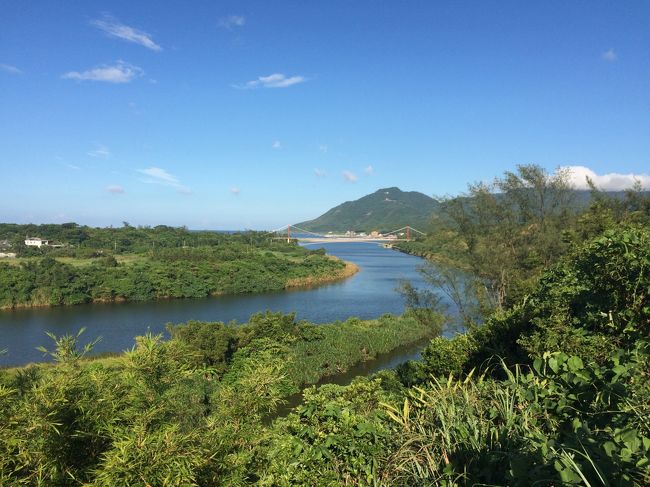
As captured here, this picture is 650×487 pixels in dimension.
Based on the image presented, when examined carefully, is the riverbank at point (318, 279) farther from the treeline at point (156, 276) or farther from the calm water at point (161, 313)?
the calm water at point (161, 313)

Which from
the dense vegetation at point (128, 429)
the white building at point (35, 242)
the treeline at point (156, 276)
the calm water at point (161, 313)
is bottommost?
the calm water at point (161, 313)

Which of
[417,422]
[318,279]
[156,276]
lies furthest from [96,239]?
[417,422]

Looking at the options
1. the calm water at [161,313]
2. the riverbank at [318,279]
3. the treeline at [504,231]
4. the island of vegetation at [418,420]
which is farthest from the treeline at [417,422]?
the riverbank at [318,279]

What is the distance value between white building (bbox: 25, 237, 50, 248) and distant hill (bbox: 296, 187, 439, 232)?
288ft

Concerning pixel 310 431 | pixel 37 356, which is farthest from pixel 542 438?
pixel 37 356

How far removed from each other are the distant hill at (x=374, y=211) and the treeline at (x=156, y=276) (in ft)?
282

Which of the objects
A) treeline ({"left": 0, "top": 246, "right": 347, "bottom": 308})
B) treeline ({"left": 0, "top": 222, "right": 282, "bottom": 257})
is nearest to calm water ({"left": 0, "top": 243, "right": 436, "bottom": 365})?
treeline ({"left": 0, "top": 246, "right": 347, "bottom": 308})

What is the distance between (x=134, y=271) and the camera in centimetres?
3378

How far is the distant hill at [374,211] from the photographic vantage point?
137600 millimetres

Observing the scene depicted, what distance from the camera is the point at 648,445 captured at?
3.89 feet

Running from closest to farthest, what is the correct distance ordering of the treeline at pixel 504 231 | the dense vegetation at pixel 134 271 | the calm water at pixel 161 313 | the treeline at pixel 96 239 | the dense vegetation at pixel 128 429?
the dense vegetation at pixel 128 429
the treeline at pixel 504 231
the calm water at pixel 161 313
the dense vegetation at pixel 134 271
the treeline at pixel 96 239

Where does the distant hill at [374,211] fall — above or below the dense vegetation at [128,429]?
above

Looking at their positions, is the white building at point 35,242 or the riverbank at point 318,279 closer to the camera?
the riverbank at point 318,279

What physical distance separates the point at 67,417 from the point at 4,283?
31.6 m
